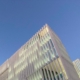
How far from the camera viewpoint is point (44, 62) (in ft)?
98.7

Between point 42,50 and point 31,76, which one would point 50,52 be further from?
point 31,76

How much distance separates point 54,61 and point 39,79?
683 cm

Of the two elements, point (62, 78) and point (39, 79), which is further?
point (39, 79)

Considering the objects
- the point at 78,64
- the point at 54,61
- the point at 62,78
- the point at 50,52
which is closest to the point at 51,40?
the point at 50,52

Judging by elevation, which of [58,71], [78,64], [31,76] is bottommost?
[58,71]

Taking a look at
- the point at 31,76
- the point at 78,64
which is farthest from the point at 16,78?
the point at 78,64

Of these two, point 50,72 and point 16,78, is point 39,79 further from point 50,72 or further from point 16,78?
point 16,78

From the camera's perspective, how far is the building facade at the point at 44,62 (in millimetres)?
27177

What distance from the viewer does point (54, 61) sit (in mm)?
28266

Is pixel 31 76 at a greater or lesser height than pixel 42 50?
lesser

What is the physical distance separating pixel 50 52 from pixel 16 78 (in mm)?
17955

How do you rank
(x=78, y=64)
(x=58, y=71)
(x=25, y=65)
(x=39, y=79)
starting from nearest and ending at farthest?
(x=58, y=71), (x=39, y=79), (x=25, y=65), (x=78, y=64)

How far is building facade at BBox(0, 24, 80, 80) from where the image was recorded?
27.2 metres

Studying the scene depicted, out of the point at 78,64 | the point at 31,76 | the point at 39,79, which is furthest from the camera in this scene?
the point at 78,64
